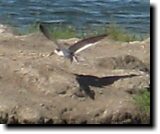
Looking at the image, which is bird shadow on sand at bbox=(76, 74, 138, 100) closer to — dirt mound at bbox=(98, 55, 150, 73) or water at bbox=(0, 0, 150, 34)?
dirt mound at bbox=(98, 55, 150, 73)

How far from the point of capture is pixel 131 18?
4.50 metres

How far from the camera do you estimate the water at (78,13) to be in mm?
4277

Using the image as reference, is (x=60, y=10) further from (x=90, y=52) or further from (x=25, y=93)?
(x=25, y=93)

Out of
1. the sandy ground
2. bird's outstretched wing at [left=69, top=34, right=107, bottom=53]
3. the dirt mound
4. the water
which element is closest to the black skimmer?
bird's outstretched wing at [left=69, top=34, right=107, bottom=53]

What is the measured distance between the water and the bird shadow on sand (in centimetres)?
43

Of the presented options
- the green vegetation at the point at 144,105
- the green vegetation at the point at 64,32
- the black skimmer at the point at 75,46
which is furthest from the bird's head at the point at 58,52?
the green vegetation at the point at 64,32

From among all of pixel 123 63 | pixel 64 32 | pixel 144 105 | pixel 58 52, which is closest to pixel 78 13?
pixel 64 32

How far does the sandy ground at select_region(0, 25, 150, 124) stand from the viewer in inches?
142

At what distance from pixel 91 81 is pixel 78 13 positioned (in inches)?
37.0

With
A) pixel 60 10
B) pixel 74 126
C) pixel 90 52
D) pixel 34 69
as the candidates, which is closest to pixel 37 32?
pixel 60 10

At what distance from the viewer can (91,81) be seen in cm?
375

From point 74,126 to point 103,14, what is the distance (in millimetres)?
1251

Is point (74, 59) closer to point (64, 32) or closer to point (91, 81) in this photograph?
point (91, 81)

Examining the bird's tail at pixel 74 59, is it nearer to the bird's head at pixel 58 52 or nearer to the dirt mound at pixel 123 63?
the bird's head at pixel 58 52
